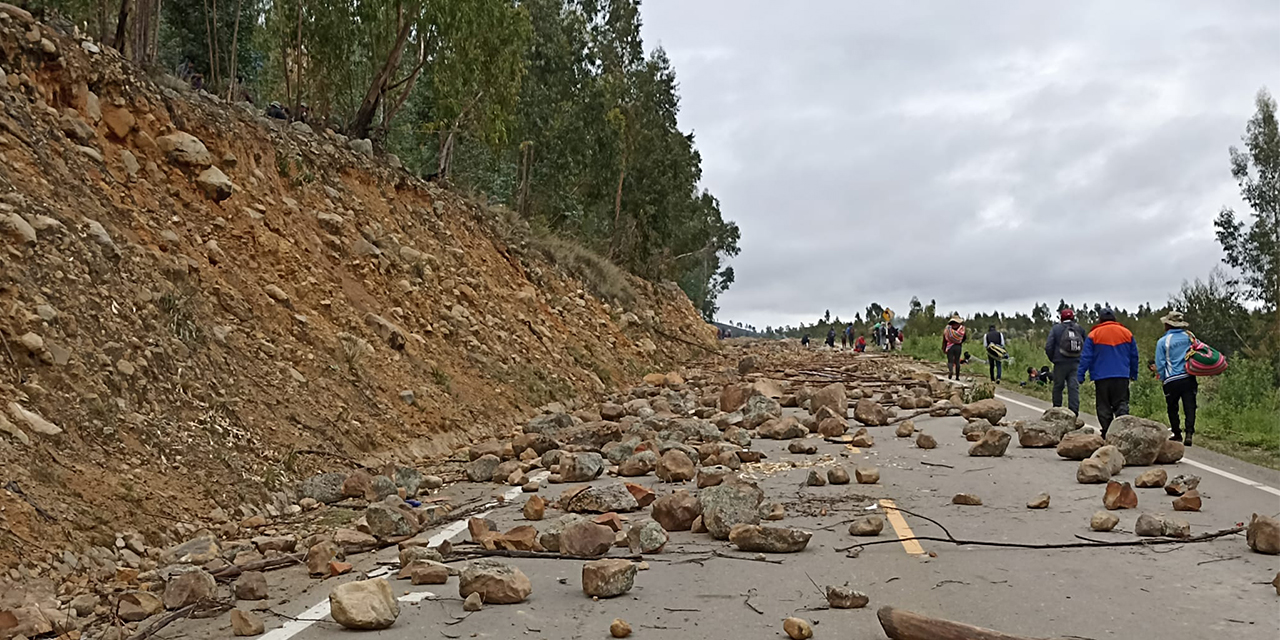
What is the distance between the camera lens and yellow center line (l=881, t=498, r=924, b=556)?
7.16 metres

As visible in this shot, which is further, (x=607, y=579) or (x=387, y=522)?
(x=387, y=522)

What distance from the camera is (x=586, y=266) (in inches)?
1227

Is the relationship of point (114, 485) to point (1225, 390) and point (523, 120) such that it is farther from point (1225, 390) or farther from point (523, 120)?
point (523, 120)

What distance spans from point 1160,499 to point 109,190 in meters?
12.1

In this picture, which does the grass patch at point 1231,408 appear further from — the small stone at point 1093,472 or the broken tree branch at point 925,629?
the broken tree branch at point 925,629

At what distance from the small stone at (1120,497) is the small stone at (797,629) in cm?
441

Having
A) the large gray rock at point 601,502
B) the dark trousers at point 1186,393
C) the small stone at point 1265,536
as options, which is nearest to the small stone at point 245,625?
the large gray rock at point 601,502

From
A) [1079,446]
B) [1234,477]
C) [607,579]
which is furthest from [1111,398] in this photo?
[607,579]

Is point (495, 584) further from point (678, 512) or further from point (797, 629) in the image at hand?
point (678, 512)

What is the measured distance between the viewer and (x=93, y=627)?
18.8ft

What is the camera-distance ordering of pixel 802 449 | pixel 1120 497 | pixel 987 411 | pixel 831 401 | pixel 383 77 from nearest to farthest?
pixel 1120 497 < pixel 802 449 < pixel 987 411 < pixel 831 401 < pixel 383 77

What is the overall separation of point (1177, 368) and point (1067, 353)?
3.06m

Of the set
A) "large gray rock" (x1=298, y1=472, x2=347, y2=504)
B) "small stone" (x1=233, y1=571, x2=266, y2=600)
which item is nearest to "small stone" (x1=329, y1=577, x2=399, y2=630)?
"small stone" (x1=233, y1=571, x2=266, y2=600)

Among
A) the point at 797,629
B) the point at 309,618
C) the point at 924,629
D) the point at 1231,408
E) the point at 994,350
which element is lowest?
the point at 309,618
